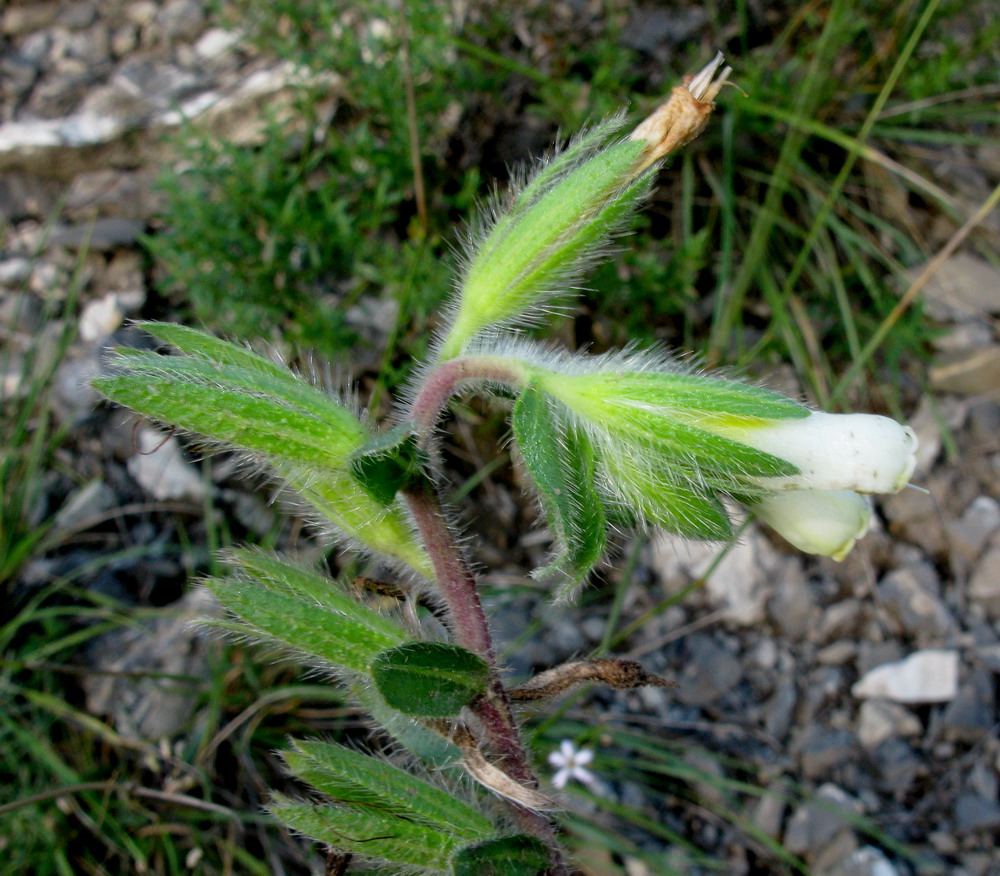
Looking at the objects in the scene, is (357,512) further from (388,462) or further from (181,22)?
(181,22)

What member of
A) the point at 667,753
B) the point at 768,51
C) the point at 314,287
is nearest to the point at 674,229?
the point at 768,51

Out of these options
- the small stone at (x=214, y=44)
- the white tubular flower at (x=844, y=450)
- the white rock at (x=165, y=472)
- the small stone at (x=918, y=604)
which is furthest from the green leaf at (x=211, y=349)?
the small stone at (x=214, y=44)

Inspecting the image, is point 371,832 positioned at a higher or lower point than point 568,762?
higher

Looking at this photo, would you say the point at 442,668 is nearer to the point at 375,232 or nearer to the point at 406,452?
the point at 406,452

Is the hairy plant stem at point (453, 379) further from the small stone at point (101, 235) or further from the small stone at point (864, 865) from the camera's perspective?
the small stone at point (101, 235)

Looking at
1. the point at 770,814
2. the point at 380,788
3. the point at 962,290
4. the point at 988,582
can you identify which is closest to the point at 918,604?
the point at 988,582

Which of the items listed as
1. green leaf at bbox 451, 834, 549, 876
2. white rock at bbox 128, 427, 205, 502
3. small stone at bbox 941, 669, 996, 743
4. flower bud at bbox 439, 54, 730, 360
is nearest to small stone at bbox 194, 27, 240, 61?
white rock at bbox 128, 427, 205, 502
